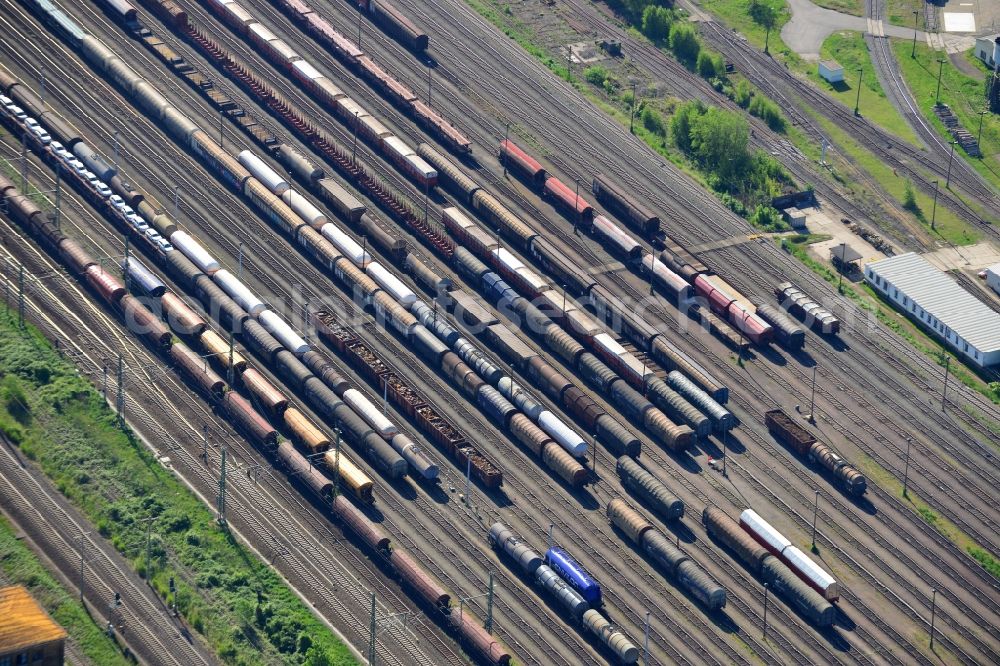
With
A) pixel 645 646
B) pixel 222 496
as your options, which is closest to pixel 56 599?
pixel 222 496

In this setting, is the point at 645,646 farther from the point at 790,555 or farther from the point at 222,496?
the point at 222,496

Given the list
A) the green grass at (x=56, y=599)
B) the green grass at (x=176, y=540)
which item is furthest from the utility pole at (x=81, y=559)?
the green grass at (x=176, y=540)

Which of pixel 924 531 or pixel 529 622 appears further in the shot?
pixel 924 531

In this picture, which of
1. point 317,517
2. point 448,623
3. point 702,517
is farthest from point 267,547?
point 702,517

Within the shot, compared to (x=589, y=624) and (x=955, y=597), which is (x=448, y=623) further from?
(x=955, y=597)

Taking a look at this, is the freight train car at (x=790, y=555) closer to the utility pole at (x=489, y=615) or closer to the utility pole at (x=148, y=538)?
the utility pole at (x=489, y=615)

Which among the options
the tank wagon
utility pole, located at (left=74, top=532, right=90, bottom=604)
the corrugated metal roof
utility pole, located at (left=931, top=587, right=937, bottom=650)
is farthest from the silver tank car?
the corrugated metal roof
